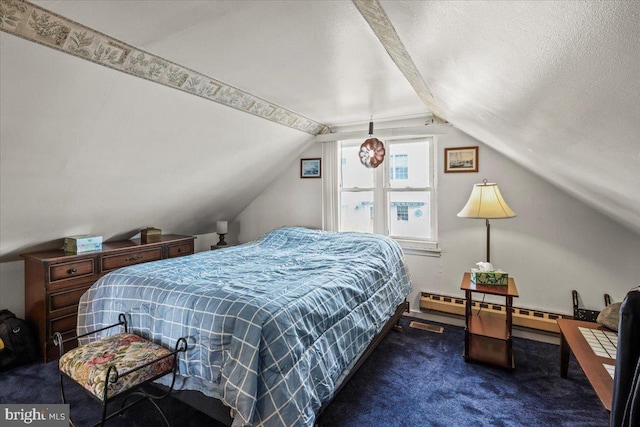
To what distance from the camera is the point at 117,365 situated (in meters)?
1.60

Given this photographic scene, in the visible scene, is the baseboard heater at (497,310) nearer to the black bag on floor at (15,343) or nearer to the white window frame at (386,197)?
the white window frame at (386,197)

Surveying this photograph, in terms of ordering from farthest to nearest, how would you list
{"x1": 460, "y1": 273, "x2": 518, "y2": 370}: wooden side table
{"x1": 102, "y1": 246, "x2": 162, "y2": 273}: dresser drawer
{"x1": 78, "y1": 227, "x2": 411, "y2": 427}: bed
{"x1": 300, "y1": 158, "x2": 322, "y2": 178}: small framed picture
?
{"x1": 300, "y1": 158, "x2": 322, "y2": 178}: small framed picture, {"x1": 102, "y1": 246, "x2": 162, "y2": 273}: dresser drawer, {"x1": 460, "y1": 273, "x2": 518, "y2": 370}: wooden side table, {"x1": 78, "y1": 227, "x2": 411, "y2": 427}: bed

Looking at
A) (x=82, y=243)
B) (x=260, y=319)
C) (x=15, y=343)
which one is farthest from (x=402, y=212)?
(x=15, y=343)

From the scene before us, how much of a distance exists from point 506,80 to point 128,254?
3.48m

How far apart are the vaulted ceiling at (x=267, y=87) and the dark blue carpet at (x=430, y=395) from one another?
1.23 metres

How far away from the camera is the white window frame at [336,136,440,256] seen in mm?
3553

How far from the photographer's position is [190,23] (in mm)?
1522

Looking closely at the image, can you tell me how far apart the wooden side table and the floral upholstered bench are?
7.10 ft

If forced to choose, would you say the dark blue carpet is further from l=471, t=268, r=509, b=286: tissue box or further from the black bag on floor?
l=471, t=268, r=509, b=286: tissue box

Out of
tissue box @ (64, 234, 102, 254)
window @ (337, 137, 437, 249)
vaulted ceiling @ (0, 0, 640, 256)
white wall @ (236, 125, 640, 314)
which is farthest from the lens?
window @ (337, 137, 437, 249)

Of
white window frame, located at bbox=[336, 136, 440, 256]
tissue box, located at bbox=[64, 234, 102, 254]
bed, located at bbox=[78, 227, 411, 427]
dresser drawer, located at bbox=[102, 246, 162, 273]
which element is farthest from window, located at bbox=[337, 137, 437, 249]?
tissue box, located at bbox=[64, 234, 102, 254]

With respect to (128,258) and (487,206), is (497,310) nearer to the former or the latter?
(487,206)

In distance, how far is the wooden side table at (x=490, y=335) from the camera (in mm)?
2523

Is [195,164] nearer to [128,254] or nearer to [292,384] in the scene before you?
[128,254]
